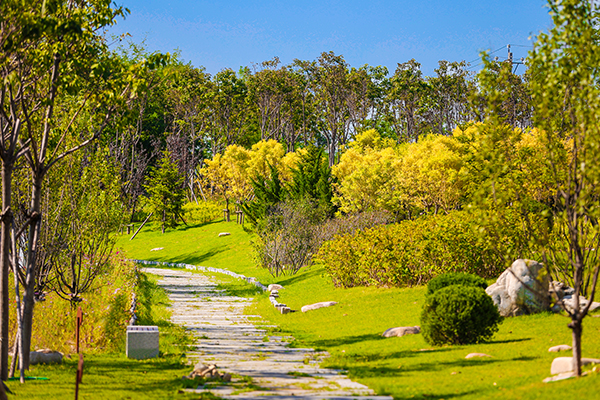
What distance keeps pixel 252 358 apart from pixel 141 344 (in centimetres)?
230

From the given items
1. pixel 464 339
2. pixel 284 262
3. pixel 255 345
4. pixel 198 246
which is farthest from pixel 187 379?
pixel 198 246

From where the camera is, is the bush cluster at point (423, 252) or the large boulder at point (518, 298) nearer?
the large boulder at point (518, 298)

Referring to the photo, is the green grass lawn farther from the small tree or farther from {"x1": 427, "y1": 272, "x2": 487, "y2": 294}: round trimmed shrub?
the small tree

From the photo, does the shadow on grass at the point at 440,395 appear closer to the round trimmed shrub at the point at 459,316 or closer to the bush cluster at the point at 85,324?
the round trimmed shrub at the point at 459,316

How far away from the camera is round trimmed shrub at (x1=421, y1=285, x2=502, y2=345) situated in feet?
39.8

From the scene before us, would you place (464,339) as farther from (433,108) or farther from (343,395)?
(433,108)

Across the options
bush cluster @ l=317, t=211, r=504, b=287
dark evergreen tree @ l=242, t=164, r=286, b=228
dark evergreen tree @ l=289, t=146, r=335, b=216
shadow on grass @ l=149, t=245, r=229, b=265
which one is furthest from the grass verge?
shadow on grass @ l=149, t=245, r=229, b=265

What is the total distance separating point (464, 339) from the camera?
12.5 metres

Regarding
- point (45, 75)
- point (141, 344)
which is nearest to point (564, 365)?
point (141, 344)

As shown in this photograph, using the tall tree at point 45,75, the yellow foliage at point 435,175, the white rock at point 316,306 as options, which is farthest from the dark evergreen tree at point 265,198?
the tall tree at point 45,75

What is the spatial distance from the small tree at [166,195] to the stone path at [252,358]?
34146mm

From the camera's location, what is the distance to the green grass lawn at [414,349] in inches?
335

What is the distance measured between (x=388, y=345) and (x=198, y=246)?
3901cm

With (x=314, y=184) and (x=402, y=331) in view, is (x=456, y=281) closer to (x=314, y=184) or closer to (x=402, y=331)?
(x=402, y=331)
